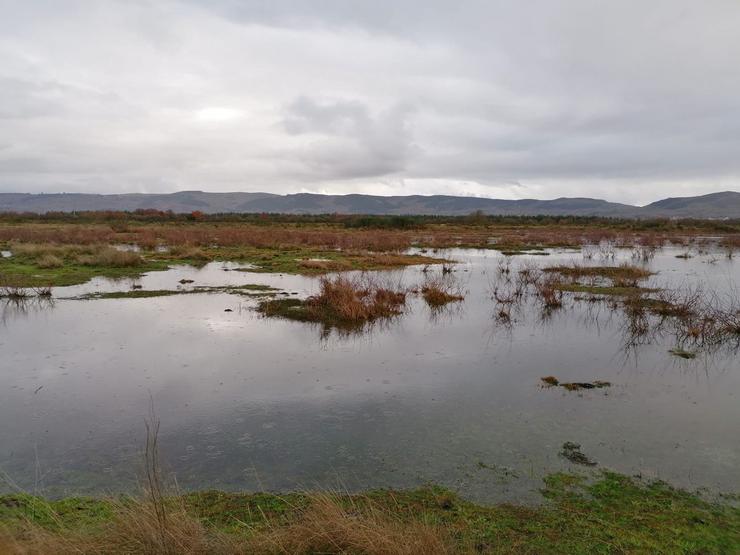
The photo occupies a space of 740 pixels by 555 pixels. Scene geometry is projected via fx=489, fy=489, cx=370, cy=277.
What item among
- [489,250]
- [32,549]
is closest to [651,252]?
[489,250]

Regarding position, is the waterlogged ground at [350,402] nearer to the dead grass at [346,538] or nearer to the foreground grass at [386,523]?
the foreground grass at [386,523]

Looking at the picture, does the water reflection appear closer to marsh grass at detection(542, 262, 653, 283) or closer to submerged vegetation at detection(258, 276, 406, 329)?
submerged vegetation at detection(258, 276, 406, 329)

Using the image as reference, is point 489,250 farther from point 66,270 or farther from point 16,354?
point 16,354

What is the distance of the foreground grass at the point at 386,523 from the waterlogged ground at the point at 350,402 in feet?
1.50

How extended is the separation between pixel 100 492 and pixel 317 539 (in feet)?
10.1

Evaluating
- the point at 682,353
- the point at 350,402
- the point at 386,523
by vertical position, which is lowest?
the point at 350,402

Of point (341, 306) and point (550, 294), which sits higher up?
point (550, 294)

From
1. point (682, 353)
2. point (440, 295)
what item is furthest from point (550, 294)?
point (682, 353)

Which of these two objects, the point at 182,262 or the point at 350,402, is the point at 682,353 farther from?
the point at 182,262

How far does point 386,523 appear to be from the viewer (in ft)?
14.2

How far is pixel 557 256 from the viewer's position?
33.2m

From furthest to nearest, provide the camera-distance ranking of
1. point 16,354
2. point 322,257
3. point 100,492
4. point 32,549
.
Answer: point 322,257, point 16,354, point 100,492, point 32,549

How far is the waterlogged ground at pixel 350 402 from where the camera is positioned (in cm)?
624

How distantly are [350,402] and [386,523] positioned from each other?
4.24 meters
